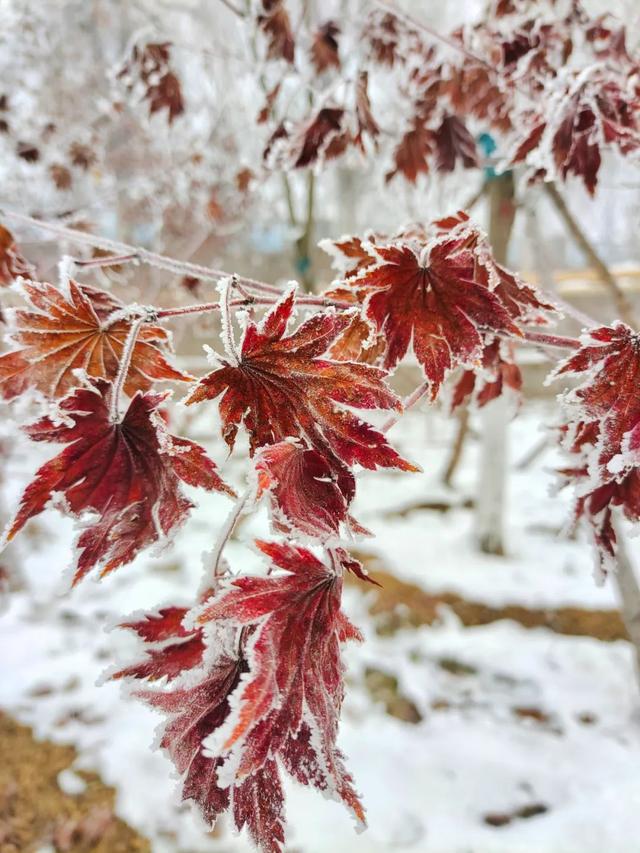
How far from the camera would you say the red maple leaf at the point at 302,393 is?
518 millimetres

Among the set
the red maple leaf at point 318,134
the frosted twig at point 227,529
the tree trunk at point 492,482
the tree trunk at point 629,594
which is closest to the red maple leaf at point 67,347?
the frosted twig at point 227,529

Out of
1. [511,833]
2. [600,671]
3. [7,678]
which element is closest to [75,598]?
[7,678]

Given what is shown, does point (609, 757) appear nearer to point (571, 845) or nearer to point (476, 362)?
point (571, 845)

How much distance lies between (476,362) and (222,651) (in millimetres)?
373

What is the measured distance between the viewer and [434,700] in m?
2.34

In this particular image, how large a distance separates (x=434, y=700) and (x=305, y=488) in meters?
2.18

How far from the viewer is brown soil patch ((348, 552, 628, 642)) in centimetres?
262

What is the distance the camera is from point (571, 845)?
172cm

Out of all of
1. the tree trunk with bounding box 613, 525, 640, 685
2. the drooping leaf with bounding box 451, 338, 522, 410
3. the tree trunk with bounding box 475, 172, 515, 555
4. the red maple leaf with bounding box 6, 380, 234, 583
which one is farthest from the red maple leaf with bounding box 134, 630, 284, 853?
the tree trunk with bounding box 475, 172, 515, 555

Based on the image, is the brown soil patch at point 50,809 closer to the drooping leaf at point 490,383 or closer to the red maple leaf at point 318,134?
the drooping leaf at point 490,383

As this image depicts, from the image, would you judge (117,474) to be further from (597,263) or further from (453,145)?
(597,263)

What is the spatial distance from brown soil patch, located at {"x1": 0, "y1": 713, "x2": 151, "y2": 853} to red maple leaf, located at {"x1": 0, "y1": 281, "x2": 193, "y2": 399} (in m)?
1.90

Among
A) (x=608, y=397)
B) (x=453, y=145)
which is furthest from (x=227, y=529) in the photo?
(x=453, y=145)

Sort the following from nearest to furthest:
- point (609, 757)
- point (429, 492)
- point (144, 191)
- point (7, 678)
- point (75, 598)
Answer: point (609, 757)
point (7, 678)
point (75, 598)
point (144, 191)
point (429, 492)
